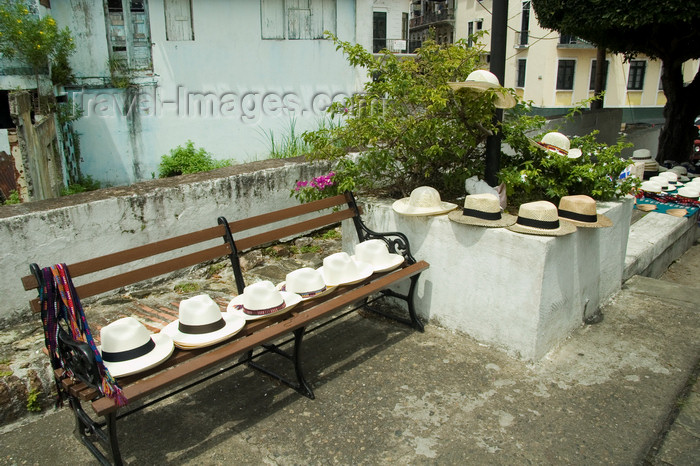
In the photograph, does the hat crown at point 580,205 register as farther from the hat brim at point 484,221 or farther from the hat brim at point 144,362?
the hat brim at point 144,362

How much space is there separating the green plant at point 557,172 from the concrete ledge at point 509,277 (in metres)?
0.19

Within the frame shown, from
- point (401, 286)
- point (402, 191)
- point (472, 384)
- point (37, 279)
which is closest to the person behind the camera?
point (37, 279)

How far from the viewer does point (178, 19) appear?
16141mm

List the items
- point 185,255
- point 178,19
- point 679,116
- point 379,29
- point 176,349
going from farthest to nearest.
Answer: point 379,29, point 178,19, point 679,116, point 185,255, point 176,349

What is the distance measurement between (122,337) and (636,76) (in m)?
39.5

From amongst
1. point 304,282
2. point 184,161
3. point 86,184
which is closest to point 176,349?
point 304,282

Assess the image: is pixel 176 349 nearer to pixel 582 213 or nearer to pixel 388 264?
pixel 388 264

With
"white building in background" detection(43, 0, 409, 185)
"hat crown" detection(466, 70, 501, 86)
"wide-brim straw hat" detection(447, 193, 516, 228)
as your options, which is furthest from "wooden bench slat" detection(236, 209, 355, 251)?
"white building in background" detection(43, 0, 409, 185)

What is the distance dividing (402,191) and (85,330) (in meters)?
2.98

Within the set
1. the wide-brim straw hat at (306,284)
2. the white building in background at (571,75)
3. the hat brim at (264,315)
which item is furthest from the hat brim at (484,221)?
the white building in background at (571,75)

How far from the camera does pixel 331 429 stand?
3.09m

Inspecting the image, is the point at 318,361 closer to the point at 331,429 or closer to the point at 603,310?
the point at 331,429

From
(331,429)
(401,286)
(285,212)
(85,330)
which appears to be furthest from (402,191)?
(85,330)

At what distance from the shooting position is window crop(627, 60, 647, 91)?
34906 millimetres
